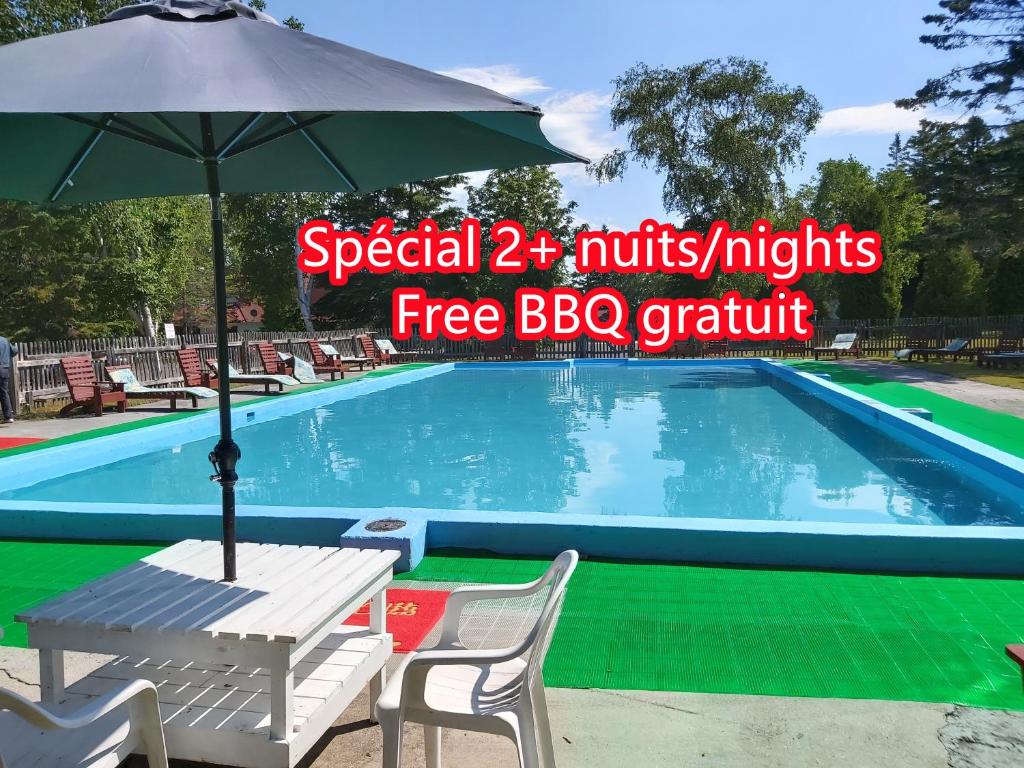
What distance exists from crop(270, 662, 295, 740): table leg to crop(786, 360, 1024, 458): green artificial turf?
8.61 meters

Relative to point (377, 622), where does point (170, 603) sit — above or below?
above

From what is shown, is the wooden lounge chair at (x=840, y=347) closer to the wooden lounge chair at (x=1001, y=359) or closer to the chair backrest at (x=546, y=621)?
the wooden lounge chair at (x=1001, y=359)

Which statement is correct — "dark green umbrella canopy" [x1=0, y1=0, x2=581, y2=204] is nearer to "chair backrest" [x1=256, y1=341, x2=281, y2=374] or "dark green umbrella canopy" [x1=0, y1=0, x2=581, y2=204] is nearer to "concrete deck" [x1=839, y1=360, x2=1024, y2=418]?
"concrete deck" [x1=839, y1=360, x2=1024, y2=418]

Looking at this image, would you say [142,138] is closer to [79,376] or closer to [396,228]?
[79,376]

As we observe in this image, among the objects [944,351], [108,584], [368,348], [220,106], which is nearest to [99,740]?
[108,584]

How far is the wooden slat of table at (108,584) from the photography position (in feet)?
7.61

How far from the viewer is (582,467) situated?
9305 millimetres

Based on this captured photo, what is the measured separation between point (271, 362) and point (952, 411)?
13329 mm

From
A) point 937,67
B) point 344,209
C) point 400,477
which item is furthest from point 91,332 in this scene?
point 937,67

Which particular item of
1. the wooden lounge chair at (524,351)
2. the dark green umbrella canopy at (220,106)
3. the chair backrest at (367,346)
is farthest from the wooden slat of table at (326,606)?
the wooden lounge chair at (524,351)

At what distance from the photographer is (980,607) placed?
3.98 metres

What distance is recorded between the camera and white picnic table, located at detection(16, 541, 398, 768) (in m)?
2.21

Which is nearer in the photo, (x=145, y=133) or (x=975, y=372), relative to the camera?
(x=145, y=133)

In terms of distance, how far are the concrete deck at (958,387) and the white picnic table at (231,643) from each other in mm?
11465
